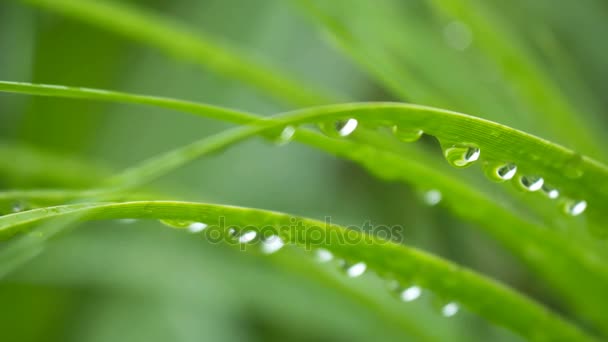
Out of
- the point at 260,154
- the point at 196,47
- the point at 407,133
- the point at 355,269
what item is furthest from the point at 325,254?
the point at 260,154

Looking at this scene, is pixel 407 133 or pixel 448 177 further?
pixel 448 177

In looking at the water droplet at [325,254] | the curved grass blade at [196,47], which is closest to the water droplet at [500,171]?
the water droplet at [325,254]

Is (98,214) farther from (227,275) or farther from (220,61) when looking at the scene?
(227,275)

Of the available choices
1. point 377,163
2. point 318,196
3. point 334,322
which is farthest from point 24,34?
point 377,163

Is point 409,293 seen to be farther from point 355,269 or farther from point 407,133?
point 407,133

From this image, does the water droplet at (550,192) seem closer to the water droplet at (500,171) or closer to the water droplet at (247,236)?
the water droplet at (500,171)

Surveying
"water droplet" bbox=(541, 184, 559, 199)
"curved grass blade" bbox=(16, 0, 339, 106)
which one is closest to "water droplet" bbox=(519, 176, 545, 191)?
"water droplet" bbox=(541, 184, 559, 199)
